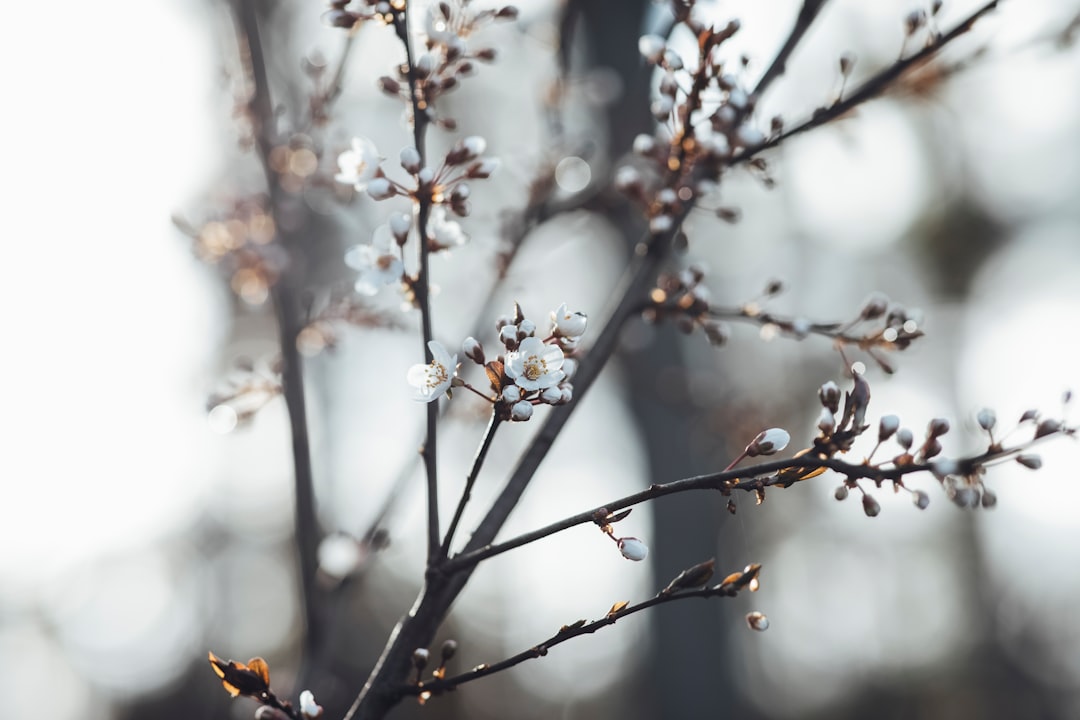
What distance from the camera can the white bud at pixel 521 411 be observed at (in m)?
0.92

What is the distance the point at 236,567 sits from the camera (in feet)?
45.4

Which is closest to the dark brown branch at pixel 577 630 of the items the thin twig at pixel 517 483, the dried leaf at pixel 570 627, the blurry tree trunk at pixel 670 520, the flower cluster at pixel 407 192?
the dried leaf at pixel 570 627

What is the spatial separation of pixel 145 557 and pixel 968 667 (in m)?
14.5

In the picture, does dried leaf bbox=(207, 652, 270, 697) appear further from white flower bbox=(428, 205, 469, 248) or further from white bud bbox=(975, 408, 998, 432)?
white bud bbox=(975, 408, 998, 432)

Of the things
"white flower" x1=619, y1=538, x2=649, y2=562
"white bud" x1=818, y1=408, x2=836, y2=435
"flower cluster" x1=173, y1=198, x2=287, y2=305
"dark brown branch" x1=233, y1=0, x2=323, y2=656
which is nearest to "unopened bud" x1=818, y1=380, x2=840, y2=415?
"white bud" x1=818, y1=408, x2=836, y2=435

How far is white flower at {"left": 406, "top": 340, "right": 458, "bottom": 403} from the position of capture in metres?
0.98

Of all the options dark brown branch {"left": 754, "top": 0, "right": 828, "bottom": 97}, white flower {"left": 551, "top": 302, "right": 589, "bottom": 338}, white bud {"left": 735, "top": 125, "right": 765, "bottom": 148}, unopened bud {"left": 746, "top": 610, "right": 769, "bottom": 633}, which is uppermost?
dark brown branch {"left": 754, "top": 0, "right": 828, "bottom": 97}

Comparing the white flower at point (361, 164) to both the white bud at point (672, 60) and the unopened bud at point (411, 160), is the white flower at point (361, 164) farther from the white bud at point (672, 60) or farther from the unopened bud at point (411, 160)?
the white bud at point (672, 60)

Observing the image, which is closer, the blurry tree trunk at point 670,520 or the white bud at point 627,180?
the white bud at point 627,180

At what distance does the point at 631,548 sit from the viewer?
3.28 ft

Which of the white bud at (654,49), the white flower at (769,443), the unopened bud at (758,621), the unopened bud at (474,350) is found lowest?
the unopened bud at (758,621)

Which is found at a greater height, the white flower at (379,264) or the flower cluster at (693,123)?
the flower cluster at (693,123)

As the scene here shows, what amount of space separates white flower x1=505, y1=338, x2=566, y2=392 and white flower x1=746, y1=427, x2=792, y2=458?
0.26 metres

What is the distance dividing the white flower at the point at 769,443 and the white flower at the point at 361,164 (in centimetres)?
64
